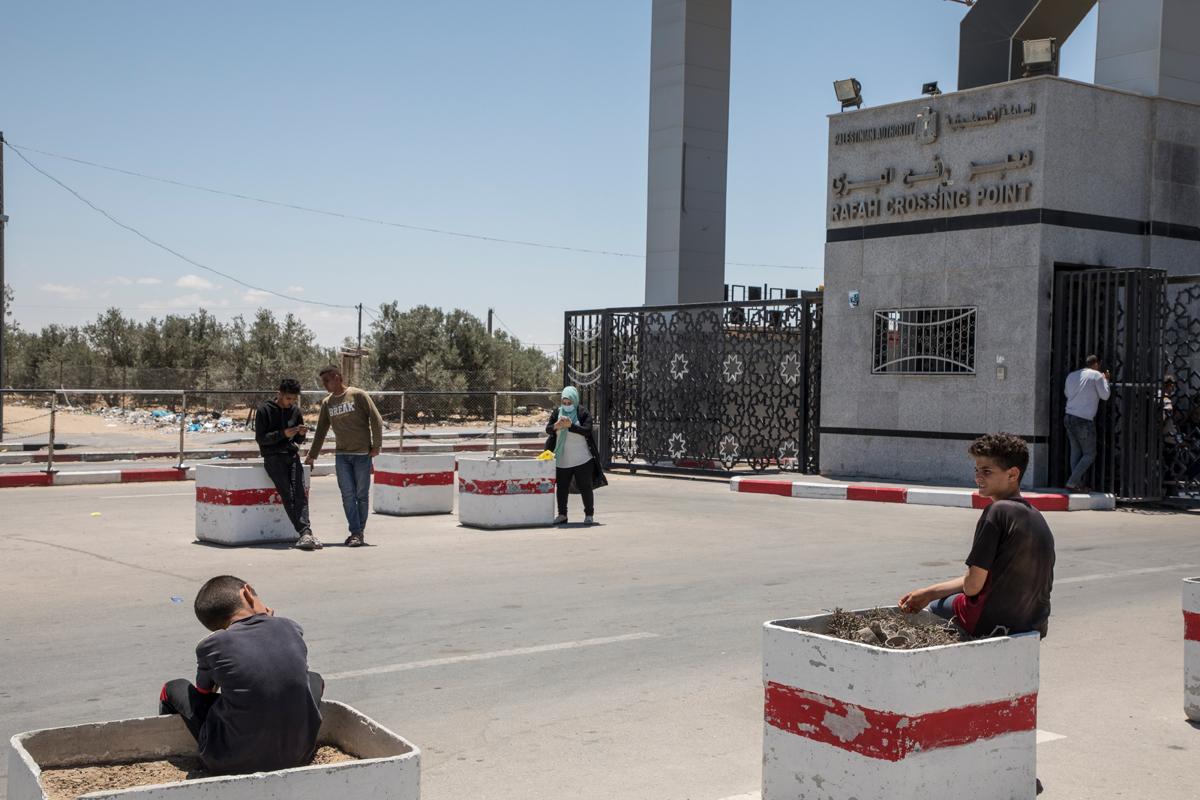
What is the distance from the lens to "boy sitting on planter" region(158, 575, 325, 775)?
12.9 feet

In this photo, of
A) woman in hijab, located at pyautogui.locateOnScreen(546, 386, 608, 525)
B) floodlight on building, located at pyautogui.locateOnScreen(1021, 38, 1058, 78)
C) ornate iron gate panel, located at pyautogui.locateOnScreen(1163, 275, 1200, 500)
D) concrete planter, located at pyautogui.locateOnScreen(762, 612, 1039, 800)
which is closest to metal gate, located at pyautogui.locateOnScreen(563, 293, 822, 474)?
floodlight on building, located at pyautogui.locateOnScreen(1021, 38, 1058, 78)

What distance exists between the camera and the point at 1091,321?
17.9m

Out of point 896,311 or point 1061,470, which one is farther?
point 896,311

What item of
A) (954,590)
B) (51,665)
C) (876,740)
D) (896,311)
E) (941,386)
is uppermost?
(896,311)

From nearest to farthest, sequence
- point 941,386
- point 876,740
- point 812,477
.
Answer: point 876,740, point 941,386, point 812,477

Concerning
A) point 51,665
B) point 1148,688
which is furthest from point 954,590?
point 51,665

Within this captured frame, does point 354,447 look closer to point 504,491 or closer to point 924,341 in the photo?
A: point 504,491

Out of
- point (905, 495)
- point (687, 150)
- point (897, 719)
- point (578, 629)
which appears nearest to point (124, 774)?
point (897, 719)

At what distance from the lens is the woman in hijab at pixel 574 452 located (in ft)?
49.0

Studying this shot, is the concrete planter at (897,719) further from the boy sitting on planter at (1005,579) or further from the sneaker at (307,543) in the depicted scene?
the sneaker at (307,543)

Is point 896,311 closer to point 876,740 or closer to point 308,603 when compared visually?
point 308,603

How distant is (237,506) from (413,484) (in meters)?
3.21

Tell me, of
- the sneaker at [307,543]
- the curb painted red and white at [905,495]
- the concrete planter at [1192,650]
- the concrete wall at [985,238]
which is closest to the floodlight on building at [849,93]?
the concrete wall at [985,238]

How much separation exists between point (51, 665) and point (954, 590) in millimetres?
5234
